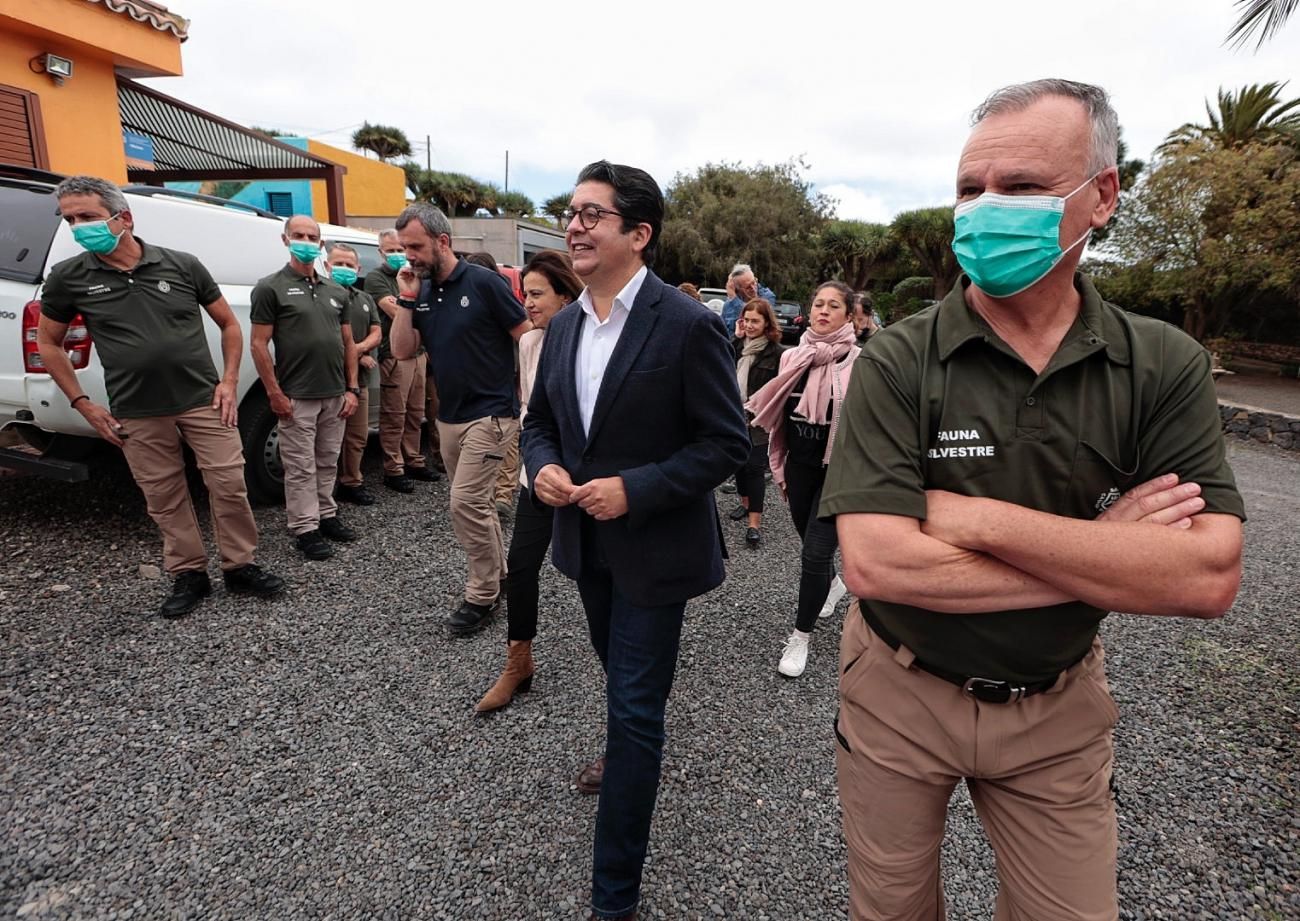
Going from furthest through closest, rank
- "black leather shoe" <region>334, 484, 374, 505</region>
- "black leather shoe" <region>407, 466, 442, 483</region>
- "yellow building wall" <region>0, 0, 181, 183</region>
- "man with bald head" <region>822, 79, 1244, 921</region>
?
"yellow building wall" <region>0, 0, 181, 183</region>
"black leather shoe" <region>407, 466, 442, 483</region>
"black leather shoe" <region>334, 484, 374, 505</region>
"man with bald head" <region>822, 79, 1244, 921</region>

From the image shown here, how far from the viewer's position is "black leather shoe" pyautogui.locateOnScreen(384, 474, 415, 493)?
573 centimetres

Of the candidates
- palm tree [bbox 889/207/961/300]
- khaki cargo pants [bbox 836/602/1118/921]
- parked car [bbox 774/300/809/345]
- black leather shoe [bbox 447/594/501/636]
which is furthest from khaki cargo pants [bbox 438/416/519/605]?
palm tree [bbox 889/207/961/300]

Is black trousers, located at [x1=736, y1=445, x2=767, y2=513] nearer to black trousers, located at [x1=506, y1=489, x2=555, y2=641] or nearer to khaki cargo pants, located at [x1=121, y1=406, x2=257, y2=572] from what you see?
black trousers, located at [x1=506, y1=489, x2=555, y2=641]

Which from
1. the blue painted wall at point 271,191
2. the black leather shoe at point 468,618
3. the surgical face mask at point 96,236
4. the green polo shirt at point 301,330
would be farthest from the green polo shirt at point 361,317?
the blue painted wall at point 271,191

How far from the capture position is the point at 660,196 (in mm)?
1996

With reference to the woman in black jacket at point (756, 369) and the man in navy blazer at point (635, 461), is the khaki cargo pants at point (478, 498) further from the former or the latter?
the woman in black jacket at point (756, 369)

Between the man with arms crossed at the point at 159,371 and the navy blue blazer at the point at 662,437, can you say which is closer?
the navy blue blazer at the point at 662,437

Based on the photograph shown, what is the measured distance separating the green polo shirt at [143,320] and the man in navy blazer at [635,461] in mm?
2550

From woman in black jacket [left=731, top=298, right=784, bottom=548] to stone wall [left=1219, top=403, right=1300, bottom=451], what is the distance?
8.23 metres

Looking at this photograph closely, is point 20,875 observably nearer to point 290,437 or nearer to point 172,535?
point 172,535

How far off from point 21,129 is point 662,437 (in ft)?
33.8

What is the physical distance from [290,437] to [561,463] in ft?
10.1

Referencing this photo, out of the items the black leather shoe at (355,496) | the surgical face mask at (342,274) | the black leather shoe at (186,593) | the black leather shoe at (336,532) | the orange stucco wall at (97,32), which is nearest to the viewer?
the black leather shoe at (186,593)

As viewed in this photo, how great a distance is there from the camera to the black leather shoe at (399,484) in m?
5.73
